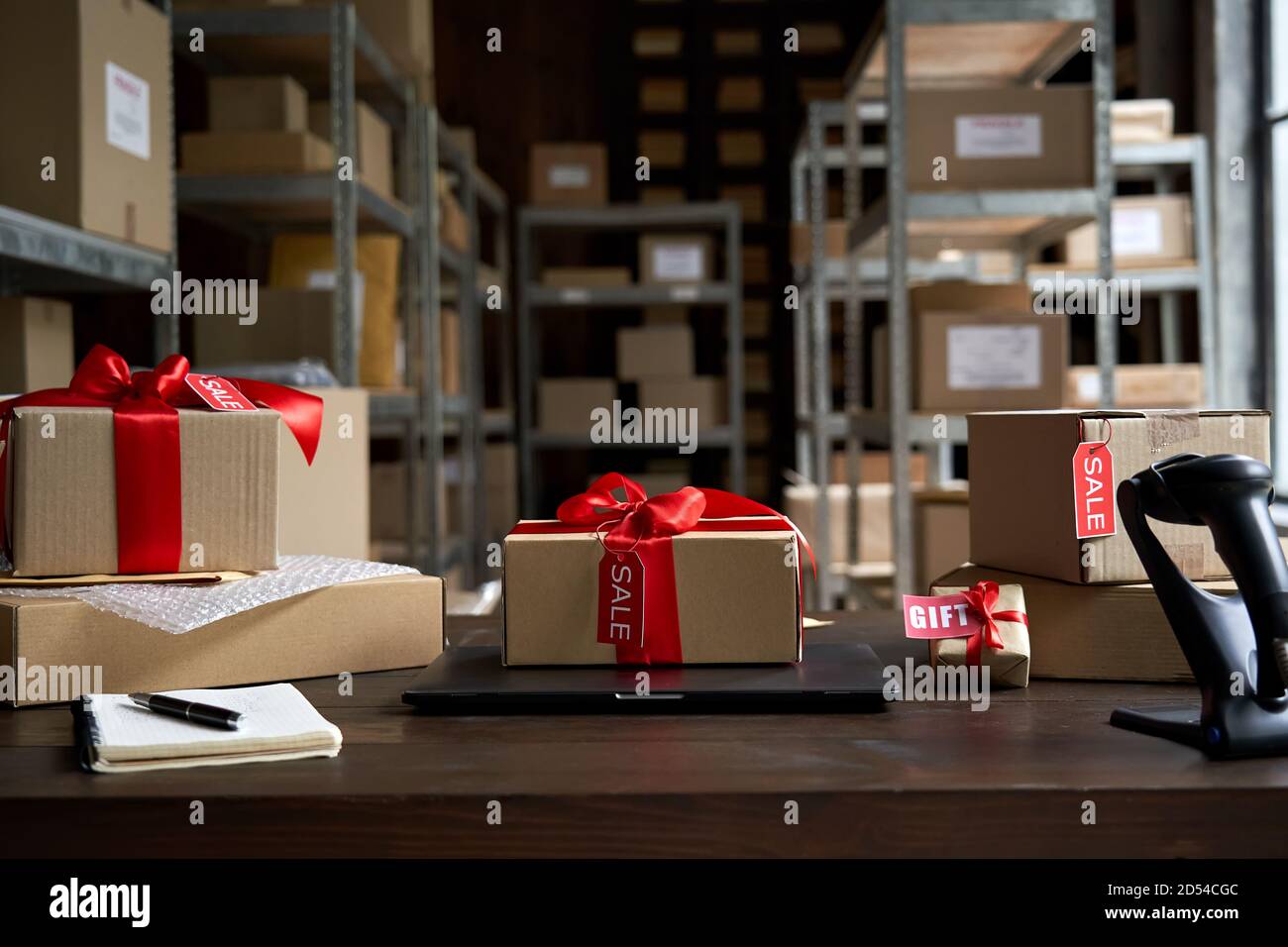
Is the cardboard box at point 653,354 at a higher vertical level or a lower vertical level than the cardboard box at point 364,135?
lower

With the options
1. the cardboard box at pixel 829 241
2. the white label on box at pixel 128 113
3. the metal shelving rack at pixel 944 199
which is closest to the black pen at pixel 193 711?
the white label on box at pixel 128 113

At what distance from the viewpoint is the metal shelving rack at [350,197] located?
2566 mm

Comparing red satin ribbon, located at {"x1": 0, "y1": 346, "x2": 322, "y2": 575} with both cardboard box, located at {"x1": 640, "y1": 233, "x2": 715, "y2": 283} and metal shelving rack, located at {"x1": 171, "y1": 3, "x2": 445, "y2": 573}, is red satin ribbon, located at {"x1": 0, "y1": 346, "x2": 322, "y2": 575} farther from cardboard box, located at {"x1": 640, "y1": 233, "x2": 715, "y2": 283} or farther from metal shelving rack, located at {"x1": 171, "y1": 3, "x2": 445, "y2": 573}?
cardboard box, located at {"x1": 640, "y1": 233, "x2": 715, "y2": 283}

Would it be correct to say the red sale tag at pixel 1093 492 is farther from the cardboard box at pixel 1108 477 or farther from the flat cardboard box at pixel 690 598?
the flat cardboard box at pixel 690 598

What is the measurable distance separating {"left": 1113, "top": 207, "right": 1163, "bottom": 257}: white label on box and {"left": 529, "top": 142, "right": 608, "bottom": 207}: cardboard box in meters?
1.99

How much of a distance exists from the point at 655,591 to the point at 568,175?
4.08 m

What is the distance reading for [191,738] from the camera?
0.73 metres

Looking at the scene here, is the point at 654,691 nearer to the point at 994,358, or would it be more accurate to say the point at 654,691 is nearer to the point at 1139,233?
the point at 994,358

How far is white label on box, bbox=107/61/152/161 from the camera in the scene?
1620 mm

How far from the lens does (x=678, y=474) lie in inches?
196

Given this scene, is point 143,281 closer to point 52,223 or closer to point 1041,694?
point 52,223

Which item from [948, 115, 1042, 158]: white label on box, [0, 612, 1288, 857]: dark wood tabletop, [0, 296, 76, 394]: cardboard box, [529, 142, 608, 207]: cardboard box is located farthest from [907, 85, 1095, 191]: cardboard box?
[529, 142, 608, 207]: cardboard box

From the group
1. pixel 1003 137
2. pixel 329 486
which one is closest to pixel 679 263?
pixel 1003 137

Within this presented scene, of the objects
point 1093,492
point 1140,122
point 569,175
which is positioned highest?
point 569,175
